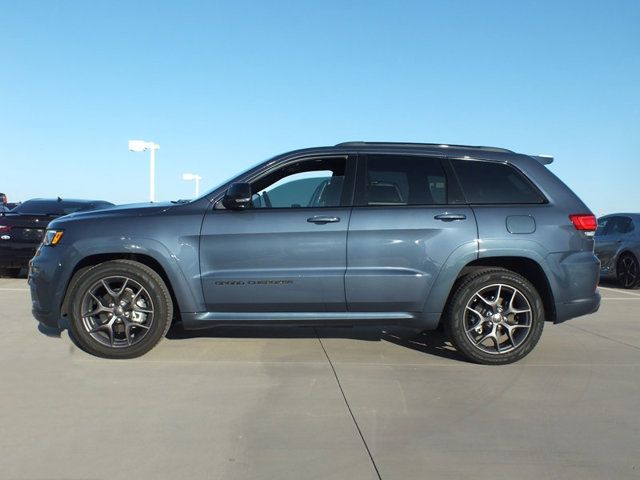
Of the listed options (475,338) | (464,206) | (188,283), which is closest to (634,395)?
(475,338)

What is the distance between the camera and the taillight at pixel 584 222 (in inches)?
195

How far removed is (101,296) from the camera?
493 cm

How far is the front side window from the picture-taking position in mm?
5023

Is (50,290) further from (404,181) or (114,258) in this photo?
(404,181)

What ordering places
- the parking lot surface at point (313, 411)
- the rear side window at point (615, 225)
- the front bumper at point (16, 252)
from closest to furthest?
the parking lot surface at point (313, 411) → the front bumper at point (16, 252) → the rear side window at point (615, 225)

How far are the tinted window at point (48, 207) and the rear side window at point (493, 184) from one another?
7564mm

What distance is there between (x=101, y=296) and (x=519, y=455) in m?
3.58

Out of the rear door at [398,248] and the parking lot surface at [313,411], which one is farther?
the rear door at [398,248]

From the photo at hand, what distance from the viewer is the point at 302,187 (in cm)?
522

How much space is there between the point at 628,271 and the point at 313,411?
9.34 meters

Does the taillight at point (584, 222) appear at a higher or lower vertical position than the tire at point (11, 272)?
higher

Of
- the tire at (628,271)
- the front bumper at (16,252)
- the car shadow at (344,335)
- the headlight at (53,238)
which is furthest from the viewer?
the tire at (628,271)

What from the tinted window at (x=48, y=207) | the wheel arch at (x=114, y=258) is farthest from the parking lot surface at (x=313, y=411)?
the tinted window at (x=48, y=207)

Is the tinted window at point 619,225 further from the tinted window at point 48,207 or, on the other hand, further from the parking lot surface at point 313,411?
the tinted window at point 48,207
